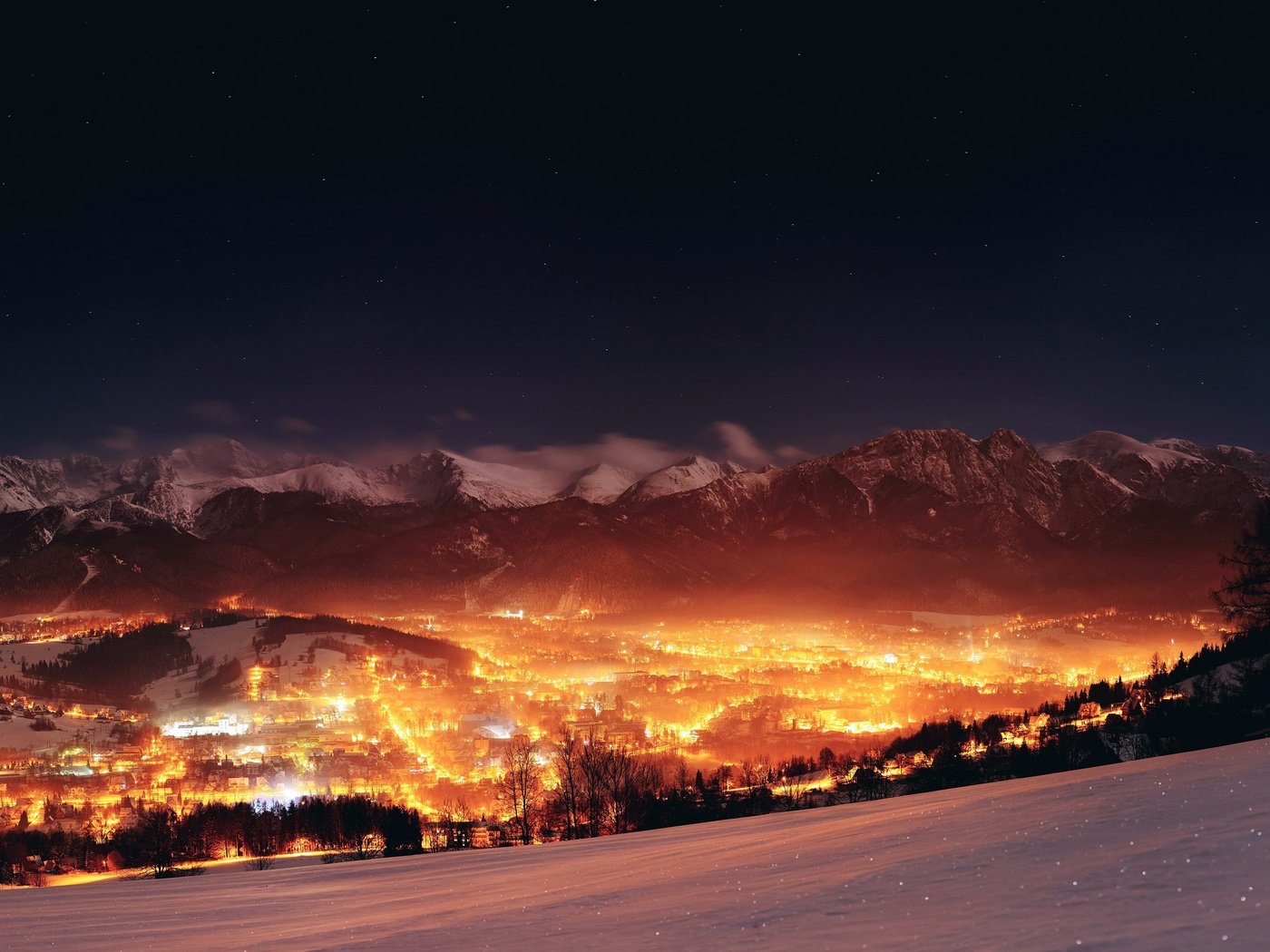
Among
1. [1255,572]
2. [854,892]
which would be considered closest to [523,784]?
[854,892]

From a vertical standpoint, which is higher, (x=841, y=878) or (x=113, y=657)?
(x=113, y=657)

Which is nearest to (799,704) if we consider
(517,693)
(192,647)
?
(517,693)

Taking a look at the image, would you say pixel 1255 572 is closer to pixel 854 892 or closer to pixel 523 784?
pixel 523 784

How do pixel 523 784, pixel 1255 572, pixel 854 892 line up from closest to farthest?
pixel 854 892 → pixel 1255 572 → pixel 523 784

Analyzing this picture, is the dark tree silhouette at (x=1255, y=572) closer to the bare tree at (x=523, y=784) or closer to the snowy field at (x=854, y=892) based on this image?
the snowy field at (x=854, y=892)

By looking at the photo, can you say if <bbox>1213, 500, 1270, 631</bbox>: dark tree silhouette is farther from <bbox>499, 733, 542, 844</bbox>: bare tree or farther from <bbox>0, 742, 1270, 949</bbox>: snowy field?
<bbox>499, 733, 542, 844</bbox>: bare tree

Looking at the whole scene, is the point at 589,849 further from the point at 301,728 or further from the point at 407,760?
the point at 301,728

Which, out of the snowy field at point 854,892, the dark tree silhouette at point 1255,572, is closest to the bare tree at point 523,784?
the snowy field at point 854,892

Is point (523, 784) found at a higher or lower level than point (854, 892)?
lower

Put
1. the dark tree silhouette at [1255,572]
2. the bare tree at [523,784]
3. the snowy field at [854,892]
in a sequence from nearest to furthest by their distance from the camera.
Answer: the snowy field at [854,892] → the dark tree silhouette at [1255,572] → the bare tree at [523,784]
